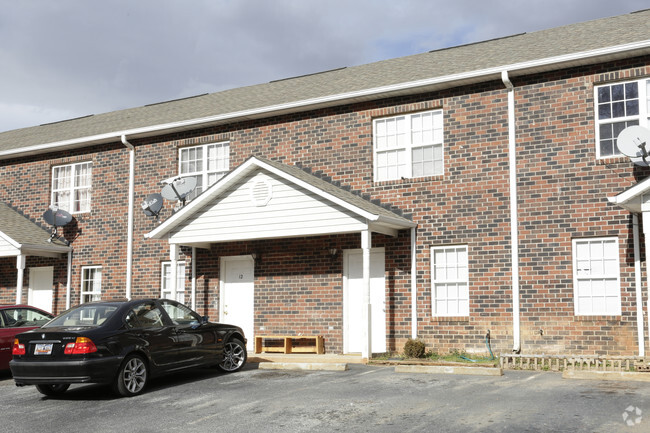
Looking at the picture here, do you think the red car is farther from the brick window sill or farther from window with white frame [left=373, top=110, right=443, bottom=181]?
the brick window sill

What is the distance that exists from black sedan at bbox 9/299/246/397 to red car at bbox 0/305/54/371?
8.23 feet

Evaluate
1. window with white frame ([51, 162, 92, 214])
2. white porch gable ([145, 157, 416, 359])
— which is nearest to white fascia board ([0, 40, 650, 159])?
window with white frame ([51, 162, 92, 214])

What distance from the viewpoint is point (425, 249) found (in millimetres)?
14531

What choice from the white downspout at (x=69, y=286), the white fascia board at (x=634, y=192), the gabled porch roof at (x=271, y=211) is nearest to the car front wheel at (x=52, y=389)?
the gabled porch roof at (x=271, y=211)

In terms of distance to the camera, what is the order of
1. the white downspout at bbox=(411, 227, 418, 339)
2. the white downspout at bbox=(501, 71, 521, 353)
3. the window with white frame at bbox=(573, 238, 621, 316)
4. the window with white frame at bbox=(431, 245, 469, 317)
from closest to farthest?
the window with white frame at bbox=(573, 238, 621, 316)
the white downspout at bbox=(501, 71, 521, 353)
the window with white frame at bbox=(431, 245, 469, 317)
the white downspout at bbox=(411, 227, 418, 339)

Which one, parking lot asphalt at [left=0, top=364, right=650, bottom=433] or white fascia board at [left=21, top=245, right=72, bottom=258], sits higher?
white fascia board at [left=21, top=245, right=72, bottom=258]

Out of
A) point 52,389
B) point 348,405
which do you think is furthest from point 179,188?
point 348,405

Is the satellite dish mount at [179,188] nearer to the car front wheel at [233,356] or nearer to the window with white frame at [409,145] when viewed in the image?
the window with white frame at [409,145]

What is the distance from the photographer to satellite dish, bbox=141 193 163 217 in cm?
1780

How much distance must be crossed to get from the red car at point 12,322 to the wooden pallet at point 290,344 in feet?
15.6

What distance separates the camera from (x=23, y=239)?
18.1 meters

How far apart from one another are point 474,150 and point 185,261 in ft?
25.8

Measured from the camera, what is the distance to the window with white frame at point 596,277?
12773mm

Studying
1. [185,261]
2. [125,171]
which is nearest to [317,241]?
[185,261]
